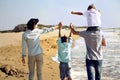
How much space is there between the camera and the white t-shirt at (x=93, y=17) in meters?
7.33

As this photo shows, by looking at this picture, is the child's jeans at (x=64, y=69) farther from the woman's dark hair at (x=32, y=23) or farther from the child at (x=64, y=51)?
the woman's dark hair at (x=32, y=23)

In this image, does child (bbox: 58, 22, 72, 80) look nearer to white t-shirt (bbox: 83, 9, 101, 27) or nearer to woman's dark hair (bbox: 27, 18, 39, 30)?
woman's dark hair (bbox: 27, 18, 39, 30)

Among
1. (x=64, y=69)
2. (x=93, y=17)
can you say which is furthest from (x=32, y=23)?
(x=93, y=17)

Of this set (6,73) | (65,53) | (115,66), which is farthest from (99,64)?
(115,66)

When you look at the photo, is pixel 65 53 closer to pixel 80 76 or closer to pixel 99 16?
pixel 99 16

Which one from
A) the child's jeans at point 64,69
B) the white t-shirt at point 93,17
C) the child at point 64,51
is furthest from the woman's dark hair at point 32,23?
the white t-shirt at point 93,17

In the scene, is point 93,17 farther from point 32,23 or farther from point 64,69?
point 64,69

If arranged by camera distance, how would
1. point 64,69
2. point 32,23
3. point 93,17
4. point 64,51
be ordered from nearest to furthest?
1. point 93,17
2. point 32,23
3. point 64,51
4. point 64,69

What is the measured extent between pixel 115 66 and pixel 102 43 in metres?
8.48

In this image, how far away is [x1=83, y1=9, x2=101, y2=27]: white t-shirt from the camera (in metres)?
7.33

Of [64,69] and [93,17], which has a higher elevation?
[93,17]

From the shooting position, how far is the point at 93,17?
7348 mm

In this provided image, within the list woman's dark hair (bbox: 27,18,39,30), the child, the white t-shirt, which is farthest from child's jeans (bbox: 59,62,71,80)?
the white t-shirt

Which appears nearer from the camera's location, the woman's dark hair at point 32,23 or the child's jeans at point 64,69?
the woman's dark hair at point 32,23
